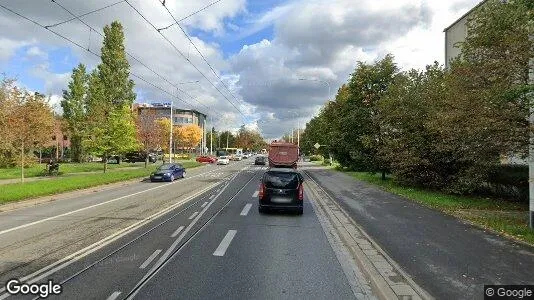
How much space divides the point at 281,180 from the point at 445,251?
6.86 metres

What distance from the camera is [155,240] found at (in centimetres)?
1019

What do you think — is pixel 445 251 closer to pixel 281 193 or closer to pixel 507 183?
pixel 281 193

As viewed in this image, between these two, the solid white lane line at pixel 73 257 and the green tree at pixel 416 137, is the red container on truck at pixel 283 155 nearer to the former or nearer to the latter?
the green tree at pixel 416 137

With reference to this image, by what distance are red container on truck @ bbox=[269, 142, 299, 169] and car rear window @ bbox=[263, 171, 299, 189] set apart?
24582 mm

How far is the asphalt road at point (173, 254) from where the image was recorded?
6562 mm

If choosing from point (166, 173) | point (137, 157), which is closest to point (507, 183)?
point (166, 173)

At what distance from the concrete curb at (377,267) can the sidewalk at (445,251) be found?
190 mm

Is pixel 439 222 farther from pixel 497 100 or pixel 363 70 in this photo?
pixel 363 70

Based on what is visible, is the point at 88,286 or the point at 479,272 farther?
the point at 479,272

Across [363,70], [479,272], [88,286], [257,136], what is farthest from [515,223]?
[257,136]

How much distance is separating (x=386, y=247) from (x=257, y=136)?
169820 mm

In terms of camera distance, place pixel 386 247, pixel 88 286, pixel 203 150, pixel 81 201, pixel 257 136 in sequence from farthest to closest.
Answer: pixel 257 136 < pixel 203 150 < pixel 81 201 < pixel 386 247 < pixel 88 286

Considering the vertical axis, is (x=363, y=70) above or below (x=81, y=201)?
above

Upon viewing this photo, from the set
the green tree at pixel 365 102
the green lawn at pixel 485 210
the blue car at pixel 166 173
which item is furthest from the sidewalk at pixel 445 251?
the blue car at pixel 166 173
